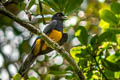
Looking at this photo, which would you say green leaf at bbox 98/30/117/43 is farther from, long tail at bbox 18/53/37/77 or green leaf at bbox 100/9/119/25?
long tail at bbox 18/53/37/77

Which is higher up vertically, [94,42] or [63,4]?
[63,4]

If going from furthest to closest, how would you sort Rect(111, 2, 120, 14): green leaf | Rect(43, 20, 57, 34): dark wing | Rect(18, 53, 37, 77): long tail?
Rect(43, 20, 57, 34): dark wing, Rect(18, 53, 37, 77): long tail, Rect(111, 2, 120, 14): green leaf

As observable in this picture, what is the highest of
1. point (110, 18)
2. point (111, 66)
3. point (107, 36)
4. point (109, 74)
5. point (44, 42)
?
point (110, 18)

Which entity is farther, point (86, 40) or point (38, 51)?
point (38, 51)

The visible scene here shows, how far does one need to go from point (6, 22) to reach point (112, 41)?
10.9 feet

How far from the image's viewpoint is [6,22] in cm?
579

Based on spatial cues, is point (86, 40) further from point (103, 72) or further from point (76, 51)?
point (103, 72)

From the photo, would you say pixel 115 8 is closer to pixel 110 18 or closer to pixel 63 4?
pixel 110 18

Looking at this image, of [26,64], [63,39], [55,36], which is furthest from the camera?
[55,36]

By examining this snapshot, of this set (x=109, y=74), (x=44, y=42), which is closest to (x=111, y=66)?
(x=109, y=74)

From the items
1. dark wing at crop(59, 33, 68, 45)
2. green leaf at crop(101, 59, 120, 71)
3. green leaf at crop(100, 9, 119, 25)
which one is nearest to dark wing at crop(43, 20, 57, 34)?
dark wing at crop(59, 33, 68, 45)

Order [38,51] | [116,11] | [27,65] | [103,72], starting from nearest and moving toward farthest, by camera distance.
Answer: [103,72] < [116,11] < [27,65] < [38,51]

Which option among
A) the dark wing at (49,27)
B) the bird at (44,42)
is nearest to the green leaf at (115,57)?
the bird at (44,42)

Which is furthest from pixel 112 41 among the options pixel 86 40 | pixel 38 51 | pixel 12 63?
pixel 12 63
